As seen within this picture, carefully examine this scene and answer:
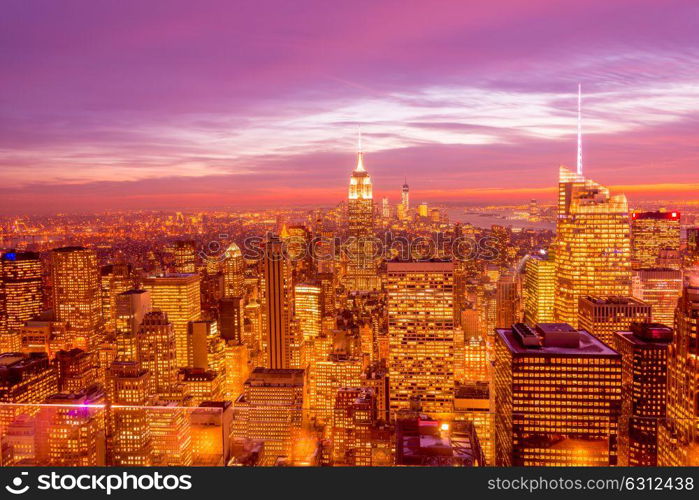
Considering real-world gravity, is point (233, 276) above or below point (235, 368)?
above

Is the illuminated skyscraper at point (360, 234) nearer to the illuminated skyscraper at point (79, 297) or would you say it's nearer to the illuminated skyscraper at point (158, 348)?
the illuminated skyscraper at point (158, 348)

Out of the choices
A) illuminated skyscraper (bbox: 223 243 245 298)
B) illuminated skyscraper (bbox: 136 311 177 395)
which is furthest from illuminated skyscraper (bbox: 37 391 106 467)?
illuminated skyscraper (bbox: 223 243 245 298)

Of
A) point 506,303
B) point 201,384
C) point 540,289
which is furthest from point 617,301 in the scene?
point 201,384

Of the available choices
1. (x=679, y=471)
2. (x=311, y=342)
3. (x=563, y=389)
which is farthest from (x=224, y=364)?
(x=679, y=471)

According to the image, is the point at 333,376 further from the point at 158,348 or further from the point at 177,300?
the point at 177,300

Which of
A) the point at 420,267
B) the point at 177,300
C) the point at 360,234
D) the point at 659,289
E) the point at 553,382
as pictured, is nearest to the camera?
the point at 553,382

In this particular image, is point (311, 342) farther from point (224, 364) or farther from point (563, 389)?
point (563, 389)

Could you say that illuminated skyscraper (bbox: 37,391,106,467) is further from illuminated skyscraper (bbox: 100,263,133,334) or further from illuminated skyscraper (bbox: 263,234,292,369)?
illuminated skyscraper (bbox: 263,234,292,369)
